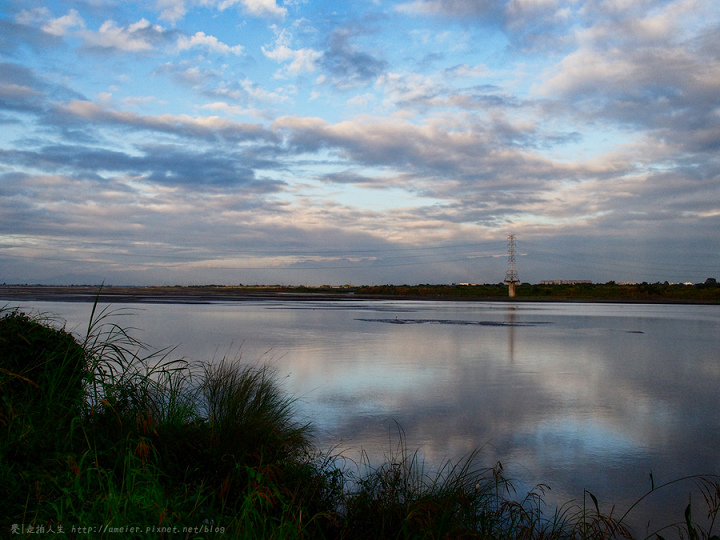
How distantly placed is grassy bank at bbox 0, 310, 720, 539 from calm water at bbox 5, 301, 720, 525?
2.11ft

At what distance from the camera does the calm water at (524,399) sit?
708cm

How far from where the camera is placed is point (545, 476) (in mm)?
6645

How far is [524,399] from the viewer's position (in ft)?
35.1

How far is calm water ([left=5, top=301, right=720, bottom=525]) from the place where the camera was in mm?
7082

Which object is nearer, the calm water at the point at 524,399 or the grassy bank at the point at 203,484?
the grassy bank at the point at 203,484

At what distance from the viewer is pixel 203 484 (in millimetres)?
4973

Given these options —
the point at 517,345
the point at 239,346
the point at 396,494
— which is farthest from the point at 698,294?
the point at 396,494

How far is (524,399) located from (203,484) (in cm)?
750

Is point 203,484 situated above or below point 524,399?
above

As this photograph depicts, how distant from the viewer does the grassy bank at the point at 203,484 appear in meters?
4.13

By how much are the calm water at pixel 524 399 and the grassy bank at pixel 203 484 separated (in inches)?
25.3

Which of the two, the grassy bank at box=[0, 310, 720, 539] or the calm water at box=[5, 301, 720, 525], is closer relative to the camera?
the grassy bank at box=[0, 310, 720, 539]

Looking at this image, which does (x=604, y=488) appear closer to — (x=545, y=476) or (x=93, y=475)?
(x=545, y=476)

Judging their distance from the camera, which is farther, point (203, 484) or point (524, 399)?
point (524, 399)
